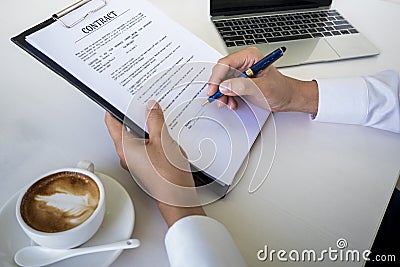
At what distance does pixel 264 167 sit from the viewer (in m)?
0.57

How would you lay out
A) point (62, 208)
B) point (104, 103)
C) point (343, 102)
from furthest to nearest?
point (343, 102), point (104, 103), point (62, 208)

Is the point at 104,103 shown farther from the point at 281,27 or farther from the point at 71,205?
the point at 281,27

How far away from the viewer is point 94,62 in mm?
592

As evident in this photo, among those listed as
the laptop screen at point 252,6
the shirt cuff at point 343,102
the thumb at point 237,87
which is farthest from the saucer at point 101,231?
the laptop screen at point 252,6

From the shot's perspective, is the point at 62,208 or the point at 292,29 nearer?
the point at 62,208

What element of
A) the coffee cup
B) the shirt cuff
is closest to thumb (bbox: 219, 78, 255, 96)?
the shirt cuff

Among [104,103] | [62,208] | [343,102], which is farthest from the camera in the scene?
[343,102]

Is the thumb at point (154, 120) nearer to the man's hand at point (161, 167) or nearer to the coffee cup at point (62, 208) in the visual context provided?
the man's hand at point (161, 167)

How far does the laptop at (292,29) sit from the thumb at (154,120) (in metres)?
0.31

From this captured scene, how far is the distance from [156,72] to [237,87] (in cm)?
14

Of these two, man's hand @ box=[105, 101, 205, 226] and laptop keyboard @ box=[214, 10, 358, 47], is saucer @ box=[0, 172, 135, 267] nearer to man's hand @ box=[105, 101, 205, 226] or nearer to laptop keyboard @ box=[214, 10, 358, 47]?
man's hand @ box=[105, 101, 205, 226]

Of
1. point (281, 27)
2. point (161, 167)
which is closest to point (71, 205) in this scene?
point (161, 167)

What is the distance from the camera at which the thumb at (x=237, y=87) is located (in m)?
0.60

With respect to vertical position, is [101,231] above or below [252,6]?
below
